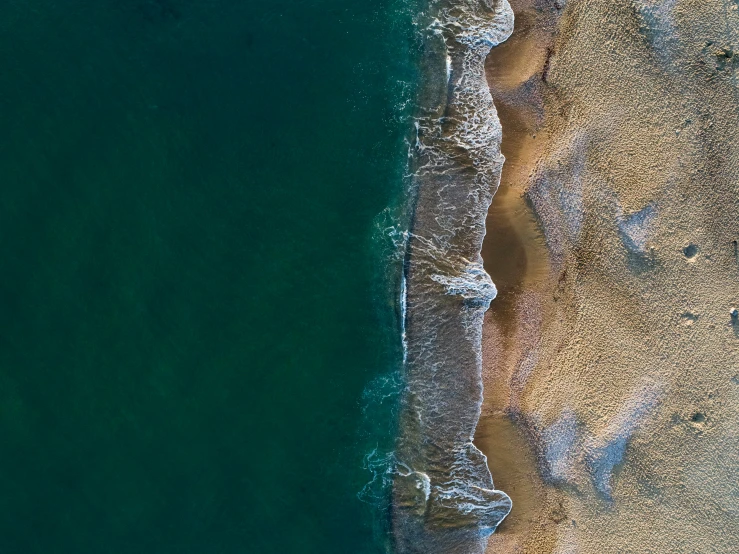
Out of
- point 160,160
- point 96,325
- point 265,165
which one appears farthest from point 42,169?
point 265,165

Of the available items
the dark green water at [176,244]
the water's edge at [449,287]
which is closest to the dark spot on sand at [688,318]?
the water's edge at [449,287]

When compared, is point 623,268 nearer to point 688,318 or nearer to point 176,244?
point 688,318

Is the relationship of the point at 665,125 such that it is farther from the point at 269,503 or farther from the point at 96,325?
the point at 96,325

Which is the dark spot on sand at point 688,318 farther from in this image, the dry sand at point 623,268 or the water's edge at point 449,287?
the water's edge at point 449,287

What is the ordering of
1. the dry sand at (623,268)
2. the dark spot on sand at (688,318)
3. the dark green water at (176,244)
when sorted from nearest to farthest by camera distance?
the dry sand at (623,268)
the dark spot on sand at (688,318)
the dark green water at (176,244)

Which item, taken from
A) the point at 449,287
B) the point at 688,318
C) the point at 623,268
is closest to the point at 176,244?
the point at 449,287

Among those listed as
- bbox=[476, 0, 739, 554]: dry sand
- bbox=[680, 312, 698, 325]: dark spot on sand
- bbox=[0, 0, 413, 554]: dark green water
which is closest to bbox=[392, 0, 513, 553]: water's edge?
bbox=[476, 0, 739, 554]: dry sand
